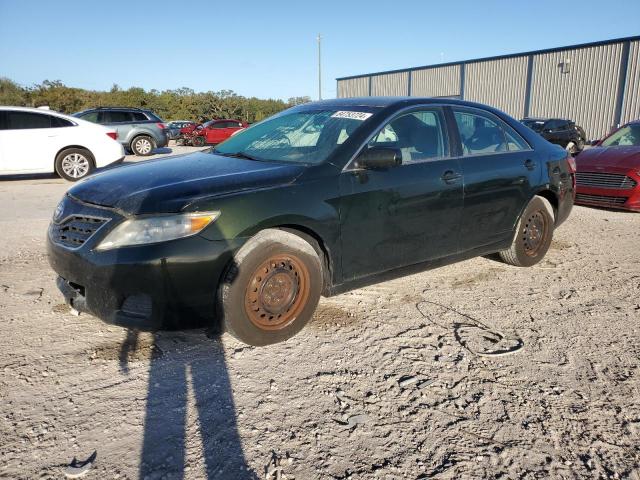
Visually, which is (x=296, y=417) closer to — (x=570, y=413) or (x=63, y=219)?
(x=570, y=413)

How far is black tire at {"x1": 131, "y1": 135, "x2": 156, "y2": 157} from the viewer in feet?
54.2

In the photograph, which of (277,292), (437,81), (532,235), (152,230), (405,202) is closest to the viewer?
Result: (152,230)

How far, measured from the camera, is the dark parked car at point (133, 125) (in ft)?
53.2

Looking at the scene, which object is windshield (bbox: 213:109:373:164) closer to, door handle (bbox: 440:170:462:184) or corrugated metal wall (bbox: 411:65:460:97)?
door handle (bbox: 440:170:462:184)

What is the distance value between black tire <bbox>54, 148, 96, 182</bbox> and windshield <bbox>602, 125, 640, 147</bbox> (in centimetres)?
1020

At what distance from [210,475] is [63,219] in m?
1.94

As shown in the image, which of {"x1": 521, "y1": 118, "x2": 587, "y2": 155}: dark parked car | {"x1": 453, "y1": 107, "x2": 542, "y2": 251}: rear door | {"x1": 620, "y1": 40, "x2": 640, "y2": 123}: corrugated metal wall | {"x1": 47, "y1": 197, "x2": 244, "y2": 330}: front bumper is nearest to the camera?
{"x1": 47, "y1": 197, "x2": 244, "y2": 330}: front bumper

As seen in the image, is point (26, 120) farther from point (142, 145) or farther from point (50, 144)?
point (142, 145)

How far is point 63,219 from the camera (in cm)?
304

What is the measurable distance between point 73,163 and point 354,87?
34732mm

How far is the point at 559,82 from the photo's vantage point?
27.2 meters

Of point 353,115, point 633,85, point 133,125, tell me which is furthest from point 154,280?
point 633,85

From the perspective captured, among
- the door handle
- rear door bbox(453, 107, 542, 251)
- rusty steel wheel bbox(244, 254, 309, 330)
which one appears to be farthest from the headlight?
rear door bbox(453, 107, 542, 251)

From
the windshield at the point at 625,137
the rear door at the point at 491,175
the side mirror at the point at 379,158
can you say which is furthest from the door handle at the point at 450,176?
the windshield at the point at 625,137
